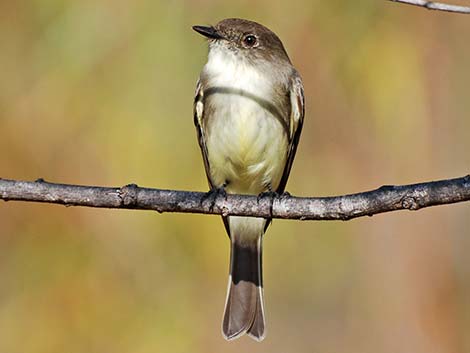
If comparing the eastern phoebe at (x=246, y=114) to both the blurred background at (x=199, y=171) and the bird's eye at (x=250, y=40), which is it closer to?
the bird's eye at (x=250, y=40)

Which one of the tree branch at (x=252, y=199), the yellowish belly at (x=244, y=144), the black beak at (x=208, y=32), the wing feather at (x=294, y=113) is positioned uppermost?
the black beak at (x=208, y=32)

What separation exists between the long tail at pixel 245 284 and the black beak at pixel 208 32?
1329 mm

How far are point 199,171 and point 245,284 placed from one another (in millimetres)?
930

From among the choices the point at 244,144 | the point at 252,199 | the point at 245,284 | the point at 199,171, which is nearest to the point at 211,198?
the point at 252,199

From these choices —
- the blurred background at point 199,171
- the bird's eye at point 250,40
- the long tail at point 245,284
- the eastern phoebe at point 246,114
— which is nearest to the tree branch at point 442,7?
the eastern phoebe at point 246,114

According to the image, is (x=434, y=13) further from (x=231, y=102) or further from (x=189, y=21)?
(x=231, y=102)

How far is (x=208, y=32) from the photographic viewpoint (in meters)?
5.17

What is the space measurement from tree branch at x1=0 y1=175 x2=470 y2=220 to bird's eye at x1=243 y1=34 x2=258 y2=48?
1232mm

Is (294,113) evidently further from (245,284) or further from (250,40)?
Result: (245,284)

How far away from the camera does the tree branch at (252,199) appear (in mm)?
3732

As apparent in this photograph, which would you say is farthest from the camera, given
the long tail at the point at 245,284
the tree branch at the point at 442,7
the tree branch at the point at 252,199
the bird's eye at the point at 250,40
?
the long tail at the point at 245,284

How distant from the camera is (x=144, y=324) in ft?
20.2

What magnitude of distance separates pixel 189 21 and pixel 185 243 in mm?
1606

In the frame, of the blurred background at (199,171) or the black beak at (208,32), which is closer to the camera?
the black beak at (208,32)
